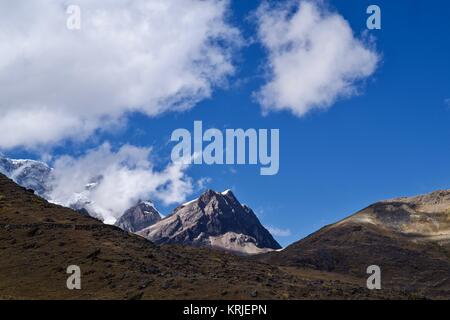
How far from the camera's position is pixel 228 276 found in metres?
88.9

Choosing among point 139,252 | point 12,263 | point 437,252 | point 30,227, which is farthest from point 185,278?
point 437,252

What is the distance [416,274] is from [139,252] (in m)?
100

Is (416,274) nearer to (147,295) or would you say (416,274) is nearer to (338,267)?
(338,267)

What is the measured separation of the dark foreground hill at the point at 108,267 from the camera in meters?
76.3

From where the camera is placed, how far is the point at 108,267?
86.1m

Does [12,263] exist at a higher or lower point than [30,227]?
lower

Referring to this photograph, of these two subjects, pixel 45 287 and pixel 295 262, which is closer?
pixel 45 287

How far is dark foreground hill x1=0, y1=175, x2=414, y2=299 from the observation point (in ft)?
250
